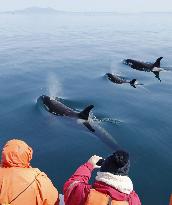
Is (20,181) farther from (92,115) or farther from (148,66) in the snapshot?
(148,66)

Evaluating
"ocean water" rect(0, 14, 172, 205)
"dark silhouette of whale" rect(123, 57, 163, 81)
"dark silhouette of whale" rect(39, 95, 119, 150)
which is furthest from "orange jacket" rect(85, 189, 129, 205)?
"dark silhouette of whale" rect(123, 57, 163, 81)

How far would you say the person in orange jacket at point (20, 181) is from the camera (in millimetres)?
8195

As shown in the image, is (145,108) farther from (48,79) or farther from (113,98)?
(48,79)

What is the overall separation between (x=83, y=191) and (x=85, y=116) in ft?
33.9

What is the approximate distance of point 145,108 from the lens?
20.9 m

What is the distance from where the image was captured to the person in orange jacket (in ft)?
26.9

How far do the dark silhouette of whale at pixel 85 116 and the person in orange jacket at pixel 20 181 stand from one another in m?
7.65

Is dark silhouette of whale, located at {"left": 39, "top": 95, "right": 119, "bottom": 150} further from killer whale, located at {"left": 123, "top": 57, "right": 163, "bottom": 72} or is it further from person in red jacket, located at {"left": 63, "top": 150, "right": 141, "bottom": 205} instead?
killer whale, located at {"left": 123, "top": 57, "right": 163, "bottom": 72}

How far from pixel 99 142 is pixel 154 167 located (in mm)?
2806

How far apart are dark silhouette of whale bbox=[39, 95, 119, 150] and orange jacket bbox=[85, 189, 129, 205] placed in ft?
27.8

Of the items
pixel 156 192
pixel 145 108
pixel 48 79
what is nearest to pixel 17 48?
pixel 48 79

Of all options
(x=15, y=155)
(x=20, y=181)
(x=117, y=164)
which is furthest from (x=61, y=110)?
(x=117, y=164)

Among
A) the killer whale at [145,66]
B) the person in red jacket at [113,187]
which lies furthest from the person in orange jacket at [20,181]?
the killer whale at [145,66]

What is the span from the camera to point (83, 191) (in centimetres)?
784
